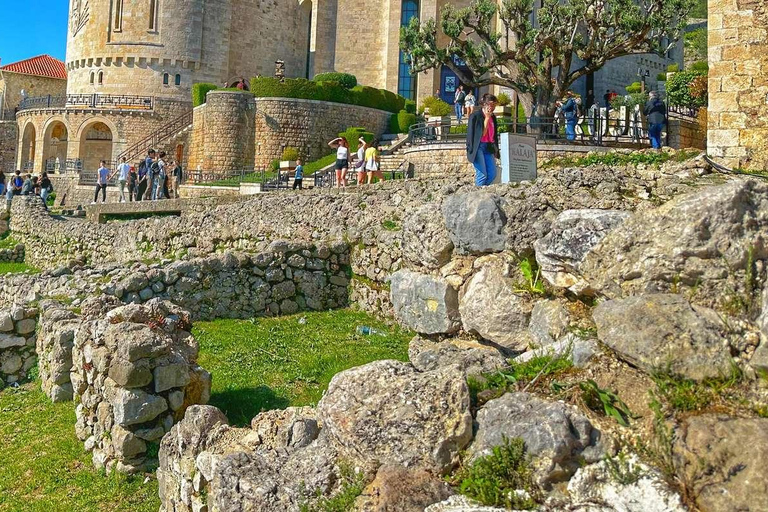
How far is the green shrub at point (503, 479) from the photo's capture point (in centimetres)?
273

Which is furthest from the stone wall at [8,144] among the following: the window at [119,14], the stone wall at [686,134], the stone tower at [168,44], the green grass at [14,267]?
the stone wall at [686,134]

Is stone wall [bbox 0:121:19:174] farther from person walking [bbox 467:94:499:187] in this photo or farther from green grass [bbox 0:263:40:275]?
person walking [bbox 467:94:499:187]

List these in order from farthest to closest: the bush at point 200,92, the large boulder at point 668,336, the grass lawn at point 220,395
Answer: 1. the bush at point 200,92
2. the grass lawn at point 220,395
3. the large boulder at point 668,336

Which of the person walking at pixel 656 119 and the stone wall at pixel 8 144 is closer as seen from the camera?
the person walking at pixel 656 119

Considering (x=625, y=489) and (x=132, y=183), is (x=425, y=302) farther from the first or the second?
(x=132, y=183)

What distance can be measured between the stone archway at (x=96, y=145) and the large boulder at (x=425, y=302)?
35.8m

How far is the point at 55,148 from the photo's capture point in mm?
41250

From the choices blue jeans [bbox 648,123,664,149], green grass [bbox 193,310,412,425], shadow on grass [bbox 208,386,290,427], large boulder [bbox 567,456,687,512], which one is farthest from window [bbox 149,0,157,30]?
large boulder [bbox 567,456,687,512]

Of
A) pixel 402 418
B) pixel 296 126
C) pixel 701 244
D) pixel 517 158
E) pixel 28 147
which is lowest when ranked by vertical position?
pixel 402 418

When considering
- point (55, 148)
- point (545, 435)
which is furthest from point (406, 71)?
point (545, 435)

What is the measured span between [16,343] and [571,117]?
13.0 metres

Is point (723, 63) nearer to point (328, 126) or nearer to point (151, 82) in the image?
point (328, 126)

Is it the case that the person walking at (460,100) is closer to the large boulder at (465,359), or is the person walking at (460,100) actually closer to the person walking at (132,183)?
the person walking at (132,183)

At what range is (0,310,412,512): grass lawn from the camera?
16.7ft
